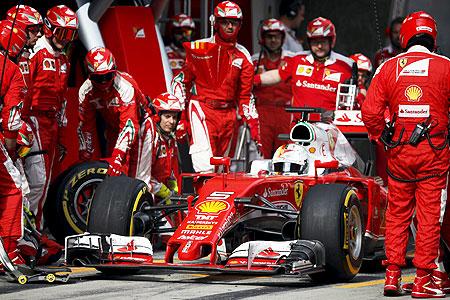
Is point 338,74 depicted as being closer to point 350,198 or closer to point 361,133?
point 361,133

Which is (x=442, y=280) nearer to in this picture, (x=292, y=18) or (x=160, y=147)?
(x=160, y=147)

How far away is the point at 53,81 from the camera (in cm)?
1366

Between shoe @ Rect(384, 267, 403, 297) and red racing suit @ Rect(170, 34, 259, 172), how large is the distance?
204 inches

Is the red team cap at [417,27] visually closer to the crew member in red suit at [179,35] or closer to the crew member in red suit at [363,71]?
the crew member in red suit at [363,71]

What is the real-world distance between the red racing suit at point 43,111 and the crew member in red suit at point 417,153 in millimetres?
3952

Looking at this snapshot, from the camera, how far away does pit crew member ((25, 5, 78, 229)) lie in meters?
13.4

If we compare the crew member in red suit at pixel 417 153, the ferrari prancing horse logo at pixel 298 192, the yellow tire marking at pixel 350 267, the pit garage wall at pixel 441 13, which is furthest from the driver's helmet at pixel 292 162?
the pit garage wall at pixel 441 13

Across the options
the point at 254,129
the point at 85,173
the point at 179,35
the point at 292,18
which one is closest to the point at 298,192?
the point at 85,173

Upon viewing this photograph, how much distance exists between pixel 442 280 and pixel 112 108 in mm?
4677

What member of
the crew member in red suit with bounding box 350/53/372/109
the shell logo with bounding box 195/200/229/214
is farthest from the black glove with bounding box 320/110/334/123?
the crew member in red suit with bounding box 350/53/372/109

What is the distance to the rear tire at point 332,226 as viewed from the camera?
11.0 metres

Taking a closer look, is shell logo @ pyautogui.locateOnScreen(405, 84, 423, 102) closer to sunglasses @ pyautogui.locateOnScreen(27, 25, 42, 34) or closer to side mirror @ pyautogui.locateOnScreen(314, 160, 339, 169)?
side mirror @ pyautogui.locateOnScreen(314, 160, 339, 169)

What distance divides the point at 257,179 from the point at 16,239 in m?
2.08

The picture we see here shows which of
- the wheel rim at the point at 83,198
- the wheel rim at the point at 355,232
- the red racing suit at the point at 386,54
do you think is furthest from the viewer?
the red racing suit at the point at 386,54
